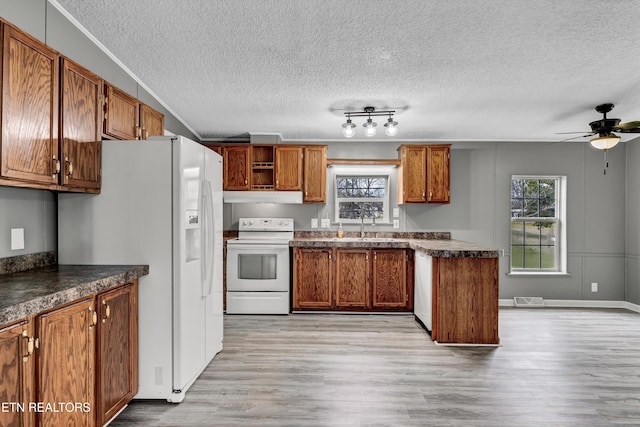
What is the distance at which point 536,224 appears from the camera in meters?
5.71

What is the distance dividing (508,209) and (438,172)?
1.34 metres

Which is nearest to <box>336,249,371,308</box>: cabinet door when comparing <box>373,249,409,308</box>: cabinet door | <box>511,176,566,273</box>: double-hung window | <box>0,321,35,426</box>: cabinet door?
<box>373,249,409,308</box>: cabinet door

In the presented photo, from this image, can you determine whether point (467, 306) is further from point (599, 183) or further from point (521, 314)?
point (599, 183)

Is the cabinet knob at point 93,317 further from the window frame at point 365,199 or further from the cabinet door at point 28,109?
the window frame at point 365,199

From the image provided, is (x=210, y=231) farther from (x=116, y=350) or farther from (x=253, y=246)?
(x=253, y=246)

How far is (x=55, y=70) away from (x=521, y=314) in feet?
18.0

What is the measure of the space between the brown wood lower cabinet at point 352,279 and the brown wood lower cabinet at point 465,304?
3.89ft

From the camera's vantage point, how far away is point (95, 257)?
249 centimetres

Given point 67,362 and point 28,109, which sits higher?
point 28,109

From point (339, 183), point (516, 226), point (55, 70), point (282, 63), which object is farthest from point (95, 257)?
point (516, 226)

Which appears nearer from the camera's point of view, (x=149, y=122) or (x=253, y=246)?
(x=149, y=122)

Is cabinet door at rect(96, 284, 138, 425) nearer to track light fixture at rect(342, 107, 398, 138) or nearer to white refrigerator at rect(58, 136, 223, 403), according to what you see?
white refrigerator at rect(58, 136, 223, 403)

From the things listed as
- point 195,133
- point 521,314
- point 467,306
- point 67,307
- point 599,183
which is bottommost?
point 521,314
